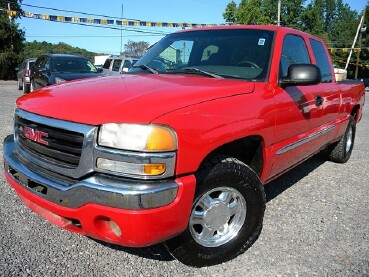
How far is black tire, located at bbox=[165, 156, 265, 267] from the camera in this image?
7.60 feet

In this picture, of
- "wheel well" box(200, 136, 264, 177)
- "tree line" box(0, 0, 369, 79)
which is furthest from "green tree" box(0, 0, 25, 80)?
"wheel well" box(200, 136, 264, 177)

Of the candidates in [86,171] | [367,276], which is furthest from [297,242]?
[86,171]

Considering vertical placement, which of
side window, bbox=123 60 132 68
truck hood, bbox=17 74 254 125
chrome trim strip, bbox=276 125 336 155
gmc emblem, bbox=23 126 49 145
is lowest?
chrome trim strip, bbox=276 125 336 155

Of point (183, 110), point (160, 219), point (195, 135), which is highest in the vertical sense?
point (183, 110)

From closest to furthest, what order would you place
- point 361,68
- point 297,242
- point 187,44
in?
point 297,242
point 187,44
point 361,68

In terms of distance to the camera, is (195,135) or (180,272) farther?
(180,272)

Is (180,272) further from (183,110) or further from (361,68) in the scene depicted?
(361,68)

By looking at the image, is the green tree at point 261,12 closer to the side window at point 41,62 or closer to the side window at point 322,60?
the side window at point 41,62

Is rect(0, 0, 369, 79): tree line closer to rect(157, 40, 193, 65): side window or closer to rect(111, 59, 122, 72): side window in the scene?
rect(111, 59, 122, 72): side window

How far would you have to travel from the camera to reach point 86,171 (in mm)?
2059

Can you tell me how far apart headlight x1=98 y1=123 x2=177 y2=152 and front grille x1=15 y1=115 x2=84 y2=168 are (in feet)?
0.58

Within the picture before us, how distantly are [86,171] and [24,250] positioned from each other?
1.09 m

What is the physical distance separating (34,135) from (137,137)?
0.87 metres

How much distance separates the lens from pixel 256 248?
9.17ft
